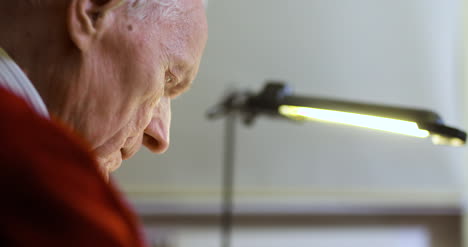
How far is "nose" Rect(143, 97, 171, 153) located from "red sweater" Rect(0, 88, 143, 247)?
389mm

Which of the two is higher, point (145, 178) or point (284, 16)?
point (284, 16)

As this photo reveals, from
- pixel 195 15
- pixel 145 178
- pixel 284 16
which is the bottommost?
pixel 195 15

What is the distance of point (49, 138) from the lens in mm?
326

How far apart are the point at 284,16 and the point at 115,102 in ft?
7.87

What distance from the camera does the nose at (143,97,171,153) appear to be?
0.73 meters

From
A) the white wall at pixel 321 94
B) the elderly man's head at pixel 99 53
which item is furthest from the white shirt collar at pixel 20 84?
the white wall at pixel 321 94

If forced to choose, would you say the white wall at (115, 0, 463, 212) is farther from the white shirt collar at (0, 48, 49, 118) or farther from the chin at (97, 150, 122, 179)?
the white shirt collar at (0, 48, 49, 118)

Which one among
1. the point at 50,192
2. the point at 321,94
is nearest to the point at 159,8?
the point at 50,192

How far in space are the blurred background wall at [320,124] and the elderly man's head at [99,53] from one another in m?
2.11

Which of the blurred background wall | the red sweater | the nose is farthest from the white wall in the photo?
the red sweater

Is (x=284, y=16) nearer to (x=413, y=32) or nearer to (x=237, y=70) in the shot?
(x=237, y=70)

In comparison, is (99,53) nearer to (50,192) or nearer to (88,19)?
(88,19)

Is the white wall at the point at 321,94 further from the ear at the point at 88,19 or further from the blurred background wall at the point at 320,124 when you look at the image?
the ear at the point at 88,19

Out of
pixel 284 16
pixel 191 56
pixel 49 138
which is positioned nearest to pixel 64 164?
pixel 49 138
